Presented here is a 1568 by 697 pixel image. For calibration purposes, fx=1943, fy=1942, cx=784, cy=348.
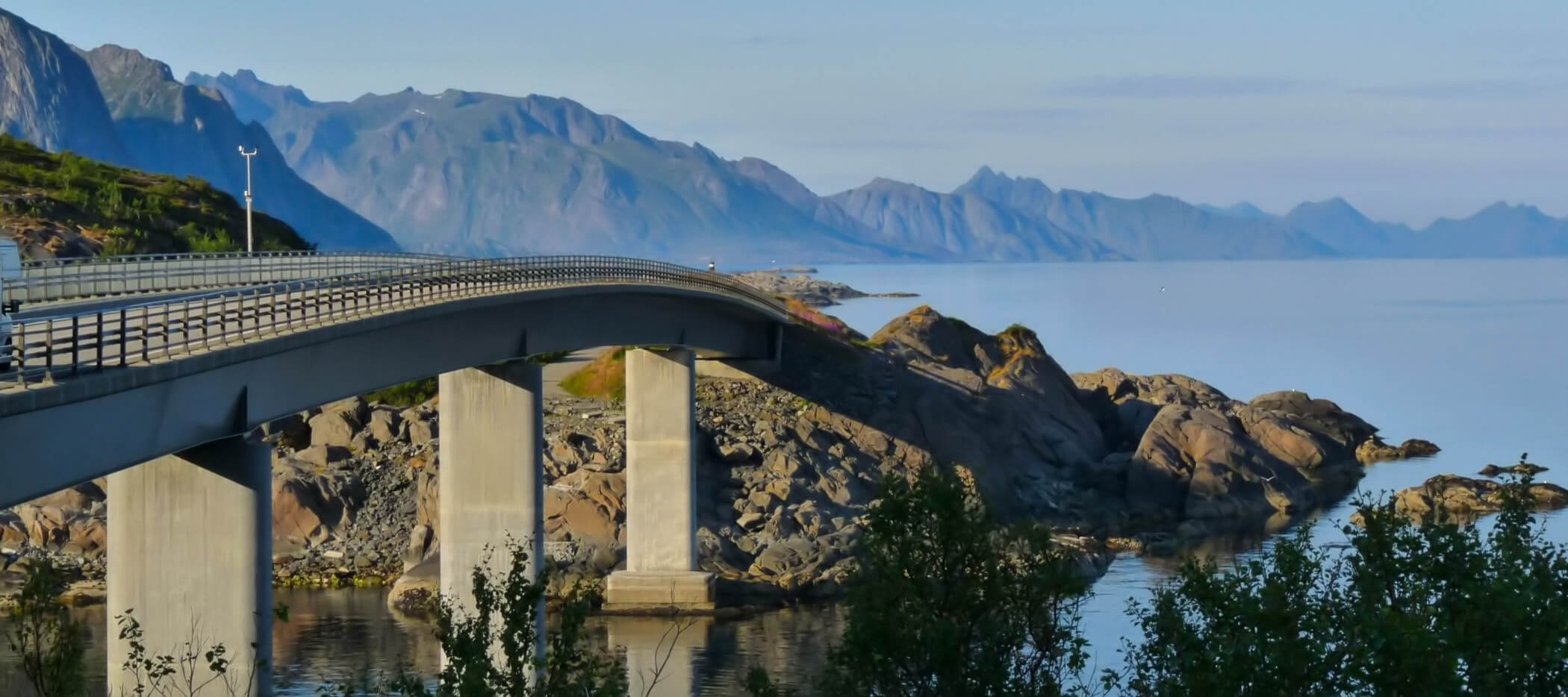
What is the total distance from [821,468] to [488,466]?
2249 cm

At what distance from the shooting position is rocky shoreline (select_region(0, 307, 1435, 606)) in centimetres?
6141

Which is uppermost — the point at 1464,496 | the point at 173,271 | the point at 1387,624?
the point at 173,271

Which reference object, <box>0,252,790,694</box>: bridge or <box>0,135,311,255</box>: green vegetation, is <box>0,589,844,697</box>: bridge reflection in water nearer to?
<box>0,252,790,694</box>: bridge

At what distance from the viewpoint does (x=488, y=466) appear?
159ft

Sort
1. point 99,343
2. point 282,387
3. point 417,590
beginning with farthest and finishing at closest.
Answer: point 417,590 < point 282,387 < point 99,343

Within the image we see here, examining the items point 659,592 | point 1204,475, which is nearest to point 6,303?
point 659,592

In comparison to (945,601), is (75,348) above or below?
above

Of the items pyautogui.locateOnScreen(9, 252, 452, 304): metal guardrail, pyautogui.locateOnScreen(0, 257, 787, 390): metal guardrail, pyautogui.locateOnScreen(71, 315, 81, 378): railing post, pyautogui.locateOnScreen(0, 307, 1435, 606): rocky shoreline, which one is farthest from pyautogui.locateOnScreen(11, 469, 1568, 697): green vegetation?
pyautogui.locateOnScreen(0, 307, 1435, 606): rocky shoreline

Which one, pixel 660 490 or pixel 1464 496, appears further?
pixel 1464 496

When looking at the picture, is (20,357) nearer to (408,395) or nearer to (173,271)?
(173,271)

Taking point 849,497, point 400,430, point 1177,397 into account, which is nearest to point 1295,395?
point 1177,397

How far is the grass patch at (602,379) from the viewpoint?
7519cm

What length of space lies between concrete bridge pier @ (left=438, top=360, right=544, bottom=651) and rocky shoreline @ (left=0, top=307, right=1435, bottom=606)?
8.53 metres

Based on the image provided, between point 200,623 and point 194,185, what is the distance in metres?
77.4
